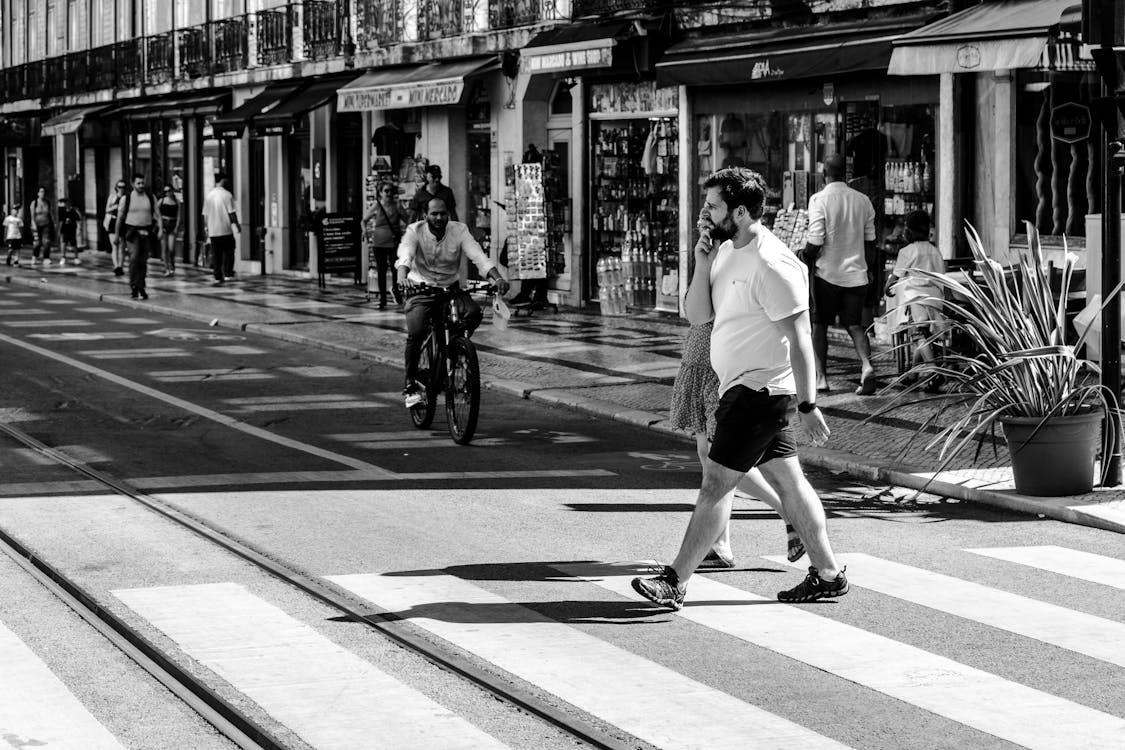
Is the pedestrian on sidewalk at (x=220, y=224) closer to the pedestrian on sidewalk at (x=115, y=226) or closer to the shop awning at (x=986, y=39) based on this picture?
the pedestrian on sidewalk at (x=115, y=226)

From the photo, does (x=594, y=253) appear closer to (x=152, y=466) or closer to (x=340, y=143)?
(x=340, y=143)

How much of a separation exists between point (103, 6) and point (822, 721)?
146ft

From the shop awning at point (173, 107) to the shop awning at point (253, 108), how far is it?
7.95 ft

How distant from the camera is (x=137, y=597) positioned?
7477 millimetres

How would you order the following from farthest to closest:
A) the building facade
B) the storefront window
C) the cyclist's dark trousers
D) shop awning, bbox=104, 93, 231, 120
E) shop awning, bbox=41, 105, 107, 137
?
shop awning, bbox=41, 105, 107, 137, shop awning, bbox=104, 93, 231, 120, the building facade, the storefront window, the cyclist's dark trousers

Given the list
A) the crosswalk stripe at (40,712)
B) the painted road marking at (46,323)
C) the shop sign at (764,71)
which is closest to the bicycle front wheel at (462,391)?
the crosswalk stripe at (40,712)

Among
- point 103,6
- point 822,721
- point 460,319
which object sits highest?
point 103,6

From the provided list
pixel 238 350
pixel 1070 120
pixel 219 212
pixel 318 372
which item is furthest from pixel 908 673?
pixel 219 212

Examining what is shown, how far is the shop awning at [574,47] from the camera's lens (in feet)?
73.4

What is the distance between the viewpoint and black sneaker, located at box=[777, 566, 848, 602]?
24.6 feet

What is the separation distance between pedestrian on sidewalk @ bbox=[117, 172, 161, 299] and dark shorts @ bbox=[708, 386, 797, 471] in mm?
21583

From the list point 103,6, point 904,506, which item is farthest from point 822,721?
point 103,6

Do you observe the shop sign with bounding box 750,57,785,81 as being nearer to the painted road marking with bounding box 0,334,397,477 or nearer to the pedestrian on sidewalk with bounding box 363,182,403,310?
the painted road marking with bounding box 0,334,397,477

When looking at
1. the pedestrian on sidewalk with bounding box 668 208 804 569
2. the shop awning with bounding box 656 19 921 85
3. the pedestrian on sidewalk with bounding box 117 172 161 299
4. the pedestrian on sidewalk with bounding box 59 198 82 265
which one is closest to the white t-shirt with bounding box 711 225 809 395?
the pedestrian on sidewalk with bounding box 668 208 804 569
